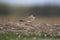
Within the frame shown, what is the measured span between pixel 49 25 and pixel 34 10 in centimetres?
89

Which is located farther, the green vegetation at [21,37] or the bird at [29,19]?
the bird at [29,19]

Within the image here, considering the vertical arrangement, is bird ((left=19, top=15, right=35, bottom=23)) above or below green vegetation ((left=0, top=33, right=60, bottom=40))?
above

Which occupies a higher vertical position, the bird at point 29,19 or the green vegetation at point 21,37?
the bird at point 29,19

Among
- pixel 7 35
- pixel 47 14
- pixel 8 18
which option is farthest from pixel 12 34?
pixel 47 14

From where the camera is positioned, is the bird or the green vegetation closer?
the green vegetation

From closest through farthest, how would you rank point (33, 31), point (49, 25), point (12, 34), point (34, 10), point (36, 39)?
1. point (36, 39)
2. point (12, 34)
3. point (33, 31)
4. point (49, 25)
5. point (34, 10)

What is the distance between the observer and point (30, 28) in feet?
24.2

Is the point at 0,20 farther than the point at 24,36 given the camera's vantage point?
Yes

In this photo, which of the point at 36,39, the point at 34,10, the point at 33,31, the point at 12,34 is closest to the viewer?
the point at 36,39

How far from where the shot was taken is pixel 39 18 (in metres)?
8.01

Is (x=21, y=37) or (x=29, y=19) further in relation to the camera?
(x=29, y=19)

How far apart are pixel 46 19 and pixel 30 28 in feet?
2.49

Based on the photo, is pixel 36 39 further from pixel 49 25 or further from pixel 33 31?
pixel 49 25

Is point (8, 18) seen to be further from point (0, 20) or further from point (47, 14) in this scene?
point (47, 14)
